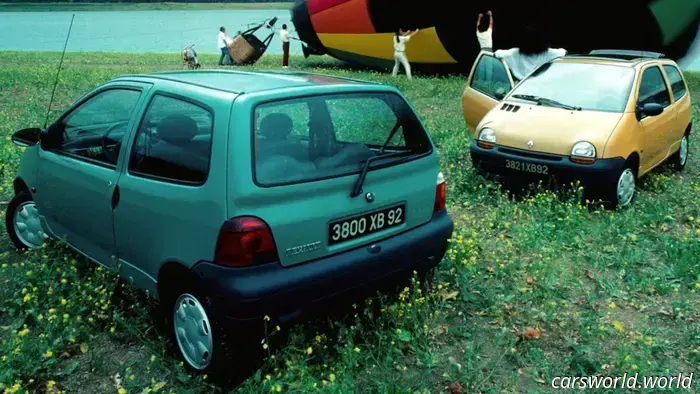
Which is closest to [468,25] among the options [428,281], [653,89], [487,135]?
[653,89]

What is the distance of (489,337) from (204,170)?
2276 millimetres

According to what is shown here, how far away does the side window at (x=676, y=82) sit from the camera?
8681mm

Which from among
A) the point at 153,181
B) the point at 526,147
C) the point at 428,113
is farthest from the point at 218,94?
the point at 428,113

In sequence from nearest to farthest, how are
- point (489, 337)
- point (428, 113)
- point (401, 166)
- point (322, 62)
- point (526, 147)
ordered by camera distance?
1. point (401, 166)
2. point (489, 337)
3. point (526, 147)
4. point (428, 113)
5. point (322, 62)

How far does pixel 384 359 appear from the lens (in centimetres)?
395

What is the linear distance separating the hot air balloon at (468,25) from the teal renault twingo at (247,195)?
511 inches

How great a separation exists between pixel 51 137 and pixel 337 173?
252 centimetres

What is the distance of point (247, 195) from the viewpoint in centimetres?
336

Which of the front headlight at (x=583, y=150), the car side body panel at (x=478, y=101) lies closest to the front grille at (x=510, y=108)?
the car side body panel at (x=478, y=101)

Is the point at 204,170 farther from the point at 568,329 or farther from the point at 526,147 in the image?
the point at 526,147

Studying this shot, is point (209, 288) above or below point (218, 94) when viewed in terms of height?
below

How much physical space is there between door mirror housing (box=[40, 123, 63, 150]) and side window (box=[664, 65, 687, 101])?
7.70m

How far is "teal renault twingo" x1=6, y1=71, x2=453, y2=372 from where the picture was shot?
3408mm

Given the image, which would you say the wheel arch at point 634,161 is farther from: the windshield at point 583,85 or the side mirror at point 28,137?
the side mirror at point 28,137
